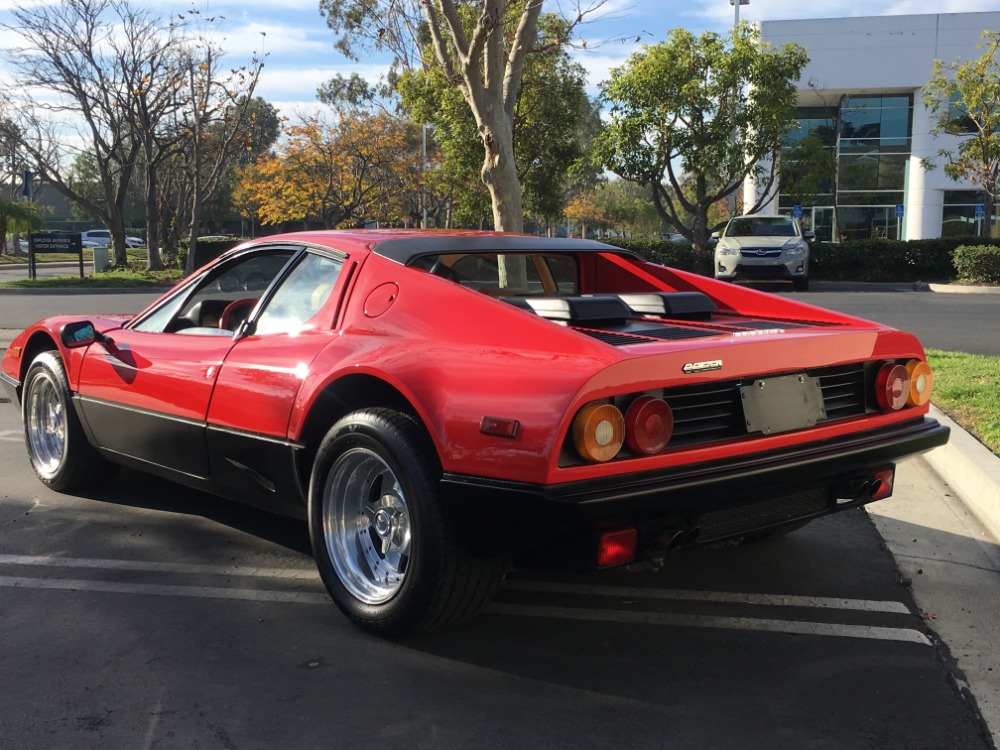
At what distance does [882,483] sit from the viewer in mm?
3830

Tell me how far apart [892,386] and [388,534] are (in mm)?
2019

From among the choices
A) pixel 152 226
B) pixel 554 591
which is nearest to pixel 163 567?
pixel 554 591

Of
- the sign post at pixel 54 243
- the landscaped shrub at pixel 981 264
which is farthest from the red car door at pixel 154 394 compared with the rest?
the sign post at pixel 54 243

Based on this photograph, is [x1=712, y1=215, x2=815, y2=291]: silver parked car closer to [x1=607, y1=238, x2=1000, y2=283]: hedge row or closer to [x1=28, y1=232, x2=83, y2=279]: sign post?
[x1=607, y1=238, x2=1000, y2=283]: hedge row

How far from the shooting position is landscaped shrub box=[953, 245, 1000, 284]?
22.3 meters

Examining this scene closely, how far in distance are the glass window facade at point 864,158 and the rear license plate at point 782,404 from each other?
3612cm

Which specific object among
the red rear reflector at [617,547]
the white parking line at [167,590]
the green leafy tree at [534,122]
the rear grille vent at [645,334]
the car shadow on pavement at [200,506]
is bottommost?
the white parking line at [167,590]

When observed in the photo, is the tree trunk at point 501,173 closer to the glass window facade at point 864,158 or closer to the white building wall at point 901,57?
the white building wall at point 901,57

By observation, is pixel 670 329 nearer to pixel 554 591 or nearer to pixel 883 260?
pixel 554 591

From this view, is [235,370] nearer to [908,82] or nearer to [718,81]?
[718,81]

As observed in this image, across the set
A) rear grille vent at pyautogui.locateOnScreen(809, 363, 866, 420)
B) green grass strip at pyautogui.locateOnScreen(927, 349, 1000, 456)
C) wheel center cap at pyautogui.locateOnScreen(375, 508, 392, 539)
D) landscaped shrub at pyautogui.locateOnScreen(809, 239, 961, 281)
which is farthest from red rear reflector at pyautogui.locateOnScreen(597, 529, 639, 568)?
landscaped shrub at pyautogui.locateOnScreen(809, 239, 961, 281)

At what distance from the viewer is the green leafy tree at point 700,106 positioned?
2491 centimetres

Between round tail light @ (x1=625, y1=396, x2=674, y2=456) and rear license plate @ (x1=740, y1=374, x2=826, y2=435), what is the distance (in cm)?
38

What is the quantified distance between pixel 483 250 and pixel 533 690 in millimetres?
1842
